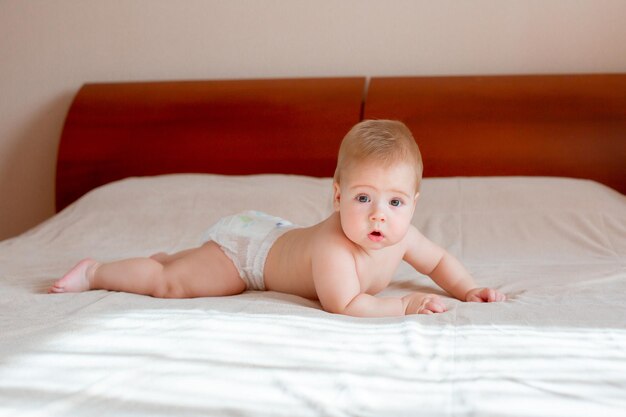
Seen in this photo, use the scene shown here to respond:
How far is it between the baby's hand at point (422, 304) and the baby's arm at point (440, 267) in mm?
190

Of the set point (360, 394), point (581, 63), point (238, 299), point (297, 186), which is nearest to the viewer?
point (360, 394)

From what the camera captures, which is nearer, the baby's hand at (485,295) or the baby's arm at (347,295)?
the baby's arm at (347,295)

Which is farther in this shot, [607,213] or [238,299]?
[607,213]

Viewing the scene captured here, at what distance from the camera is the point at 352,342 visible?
133 centimetres

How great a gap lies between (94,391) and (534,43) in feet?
7.44

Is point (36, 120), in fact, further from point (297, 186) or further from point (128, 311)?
point (128, 311)

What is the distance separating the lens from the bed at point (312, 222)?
A: 1.12m

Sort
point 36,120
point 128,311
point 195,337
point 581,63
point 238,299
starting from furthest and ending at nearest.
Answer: point 36,120 < point 581,63 < point 238,299 < point 128,311 < point 195,337

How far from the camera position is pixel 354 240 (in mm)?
1632

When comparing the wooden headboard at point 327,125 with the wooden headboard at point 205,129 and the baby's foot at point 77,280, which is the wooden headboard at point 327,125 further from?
the baby's foot at point 77,280

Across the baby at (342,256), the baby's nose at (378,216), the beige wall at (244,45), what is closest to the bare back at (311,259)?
the baby at (342,256)

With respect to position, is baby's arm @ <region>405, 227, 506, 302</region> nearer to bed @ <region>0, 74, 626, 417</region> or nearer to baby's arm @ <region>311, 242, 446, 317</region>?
bed @ <region>0, 74, 626, 417</region>

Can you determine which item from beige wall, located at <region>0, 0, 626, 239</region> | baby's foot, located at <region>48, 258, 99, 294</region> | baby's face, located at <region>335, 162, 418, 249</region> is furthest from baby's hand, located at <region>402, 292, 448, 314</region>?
beige wall, located at <region>0, 0, 626, 239</region>

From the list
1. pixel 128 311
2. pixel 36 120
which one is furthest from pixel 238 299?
pixel 36 120
